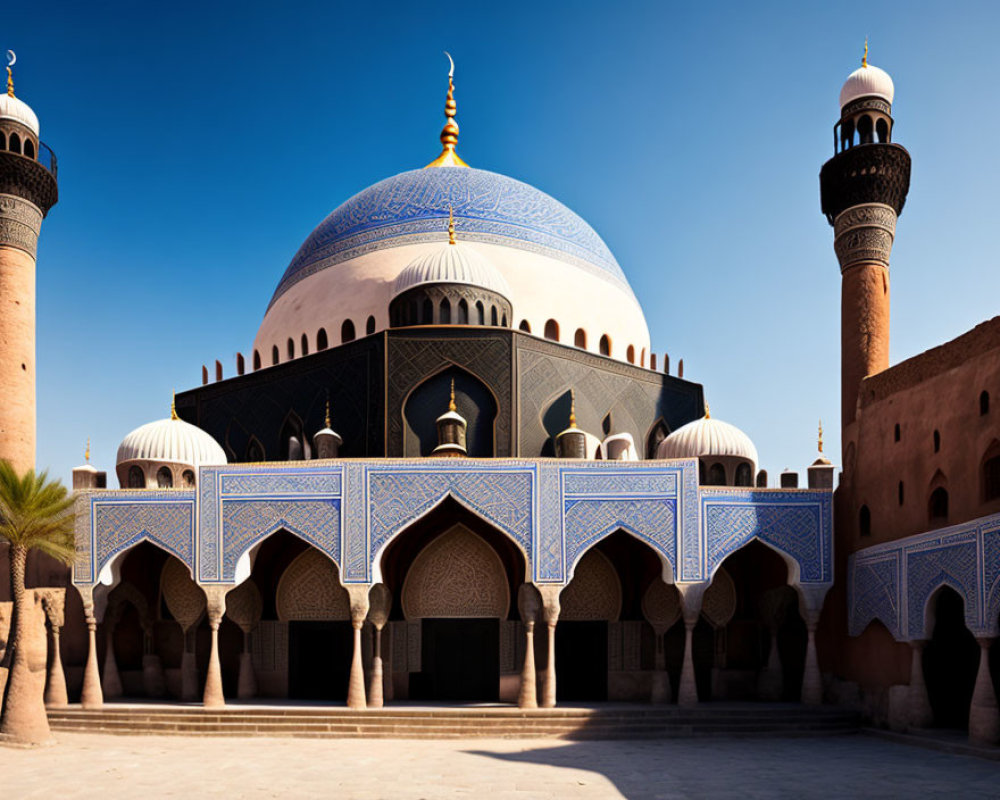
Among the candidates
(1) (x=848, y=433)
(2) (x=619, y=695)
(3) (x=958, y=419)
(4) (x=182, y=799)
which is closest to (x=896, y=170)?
(1) (x=848, y=433)

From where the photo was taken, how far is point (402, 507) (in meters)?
10.9

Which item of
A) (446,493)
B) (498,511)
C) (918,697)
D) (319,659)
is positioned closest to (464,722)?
(498,511)

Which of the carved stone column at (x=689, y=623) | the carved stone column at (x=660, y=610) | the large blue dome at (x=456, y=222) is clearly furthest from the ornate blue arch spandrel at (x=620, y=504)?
the large blue dome at (x=456, y=222)

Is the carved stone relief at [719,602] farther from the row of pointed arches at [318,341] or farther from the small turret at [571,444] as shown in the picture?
the row of pointed arches at [318,341]

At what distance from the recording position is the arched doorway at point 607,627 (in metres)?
12.1

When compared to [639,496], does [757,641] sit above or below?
below

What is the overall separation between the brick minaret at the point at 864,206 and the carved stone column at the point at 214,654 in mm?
7889

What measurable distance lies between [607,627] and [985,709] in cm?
469

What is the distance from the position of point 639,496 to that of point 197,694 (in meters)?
6.06

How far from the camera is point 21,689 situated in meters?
9.16

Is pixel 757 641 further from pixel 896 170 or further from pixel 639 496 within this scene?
pixel 896 170

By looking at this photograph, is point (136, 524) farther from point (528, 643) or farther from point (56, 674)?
point (528, 643)

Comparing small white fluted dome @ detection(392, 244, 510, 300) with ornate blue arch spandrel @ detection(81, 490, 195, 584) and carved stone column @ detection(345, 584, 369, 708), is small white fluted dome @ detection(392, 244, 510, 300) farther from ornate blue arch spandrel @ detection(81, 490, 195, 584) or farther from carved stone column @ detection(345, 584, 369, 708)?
carved stone column @ detection(345, 584, 369, 708)

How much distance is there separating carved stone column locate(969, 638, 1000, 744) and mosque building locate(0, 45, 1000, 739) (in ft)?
0.24
